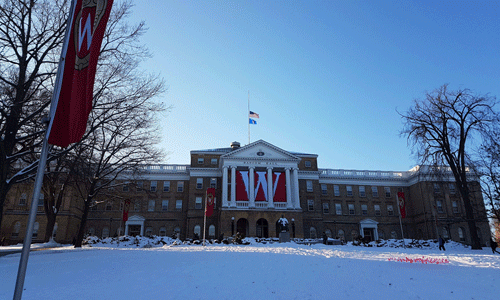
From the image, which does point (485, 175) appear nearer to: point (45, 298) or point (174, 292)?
point (174, 292)

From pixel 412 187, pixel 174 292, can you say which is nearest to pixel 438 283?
pixel 174 292

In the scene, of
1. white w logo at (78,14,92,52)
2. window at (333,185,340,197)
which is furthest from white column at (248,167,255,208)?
white w logo at (78,14,92,52)

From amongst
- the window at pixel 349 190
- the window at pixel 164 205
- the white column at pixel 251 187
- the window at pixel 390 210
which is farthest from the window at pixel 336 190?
the window at pixel 164 205

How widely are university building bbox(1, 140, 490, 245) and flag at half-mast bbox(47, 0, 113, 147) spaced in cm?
4165

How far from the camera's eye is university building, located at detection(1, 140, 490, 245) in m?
47.0

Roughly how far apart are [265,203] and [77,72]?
44972 millimetres

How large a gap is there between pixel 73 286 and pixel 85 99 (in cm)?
657

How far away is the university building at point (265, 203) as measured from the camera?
4697 centimetres

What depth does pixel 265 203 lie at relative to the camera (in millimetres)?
48375

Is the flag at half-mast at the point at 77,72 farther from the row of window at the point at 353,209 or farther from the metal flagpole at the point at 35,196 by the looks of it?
the row of window at the point at 353,209

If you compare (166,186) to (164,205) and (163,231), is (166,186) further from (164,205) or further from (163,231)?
(163,231)

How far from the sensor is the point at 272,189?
161 feet

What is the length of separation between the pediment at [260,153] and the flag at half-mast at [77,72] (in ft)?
149

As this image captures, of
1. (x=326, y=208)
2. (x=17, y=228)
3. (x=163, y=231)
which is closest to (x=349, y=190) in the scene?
(x=326, y=208)
